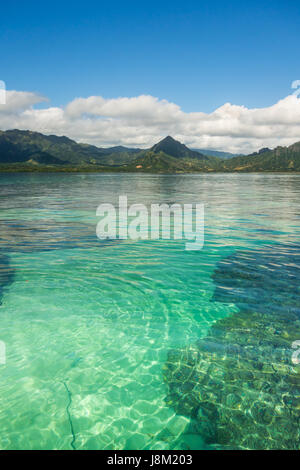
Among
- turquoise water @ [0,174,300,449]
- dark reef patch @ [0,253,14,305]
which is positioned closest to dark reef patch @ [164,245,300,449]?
turquoise water @ [0,174,300,449]

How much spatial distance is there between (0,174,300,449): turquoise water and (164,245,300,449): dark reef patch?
0.36 m

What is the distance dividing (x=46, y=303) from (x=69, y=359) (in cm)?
439

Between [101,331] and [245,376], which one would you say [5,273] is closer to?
[101,331]

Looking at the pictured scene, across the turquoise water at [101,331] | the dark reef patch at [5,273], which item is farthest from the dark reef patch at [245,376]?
the dark reef patch at [5,273]

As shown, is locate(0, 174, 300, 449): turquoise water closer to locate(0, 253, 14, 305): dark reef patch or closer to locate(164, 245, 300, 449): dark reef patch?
locate(0, 253, 14, 305): dark reef patch

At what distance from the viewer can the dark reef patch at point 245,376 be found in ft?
23.1

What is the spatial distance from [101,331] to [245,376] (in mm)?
5490

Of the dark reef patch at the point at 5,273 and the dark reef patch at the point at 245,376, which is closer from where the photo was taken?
the dark reef patch at the point at 245,376

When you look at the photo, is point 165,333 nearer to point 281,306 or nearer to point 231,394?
point 231,394

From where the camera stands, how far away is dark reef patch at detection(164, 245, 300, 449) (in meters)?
7.04

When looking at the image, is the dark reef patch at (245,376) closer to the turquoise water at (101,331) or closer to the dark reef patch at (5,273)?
the turquoise water at (101,331)

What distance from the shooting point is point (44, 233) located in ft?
86.6

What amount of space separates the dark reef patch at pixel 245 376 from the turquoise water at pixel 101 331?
1.18ft
